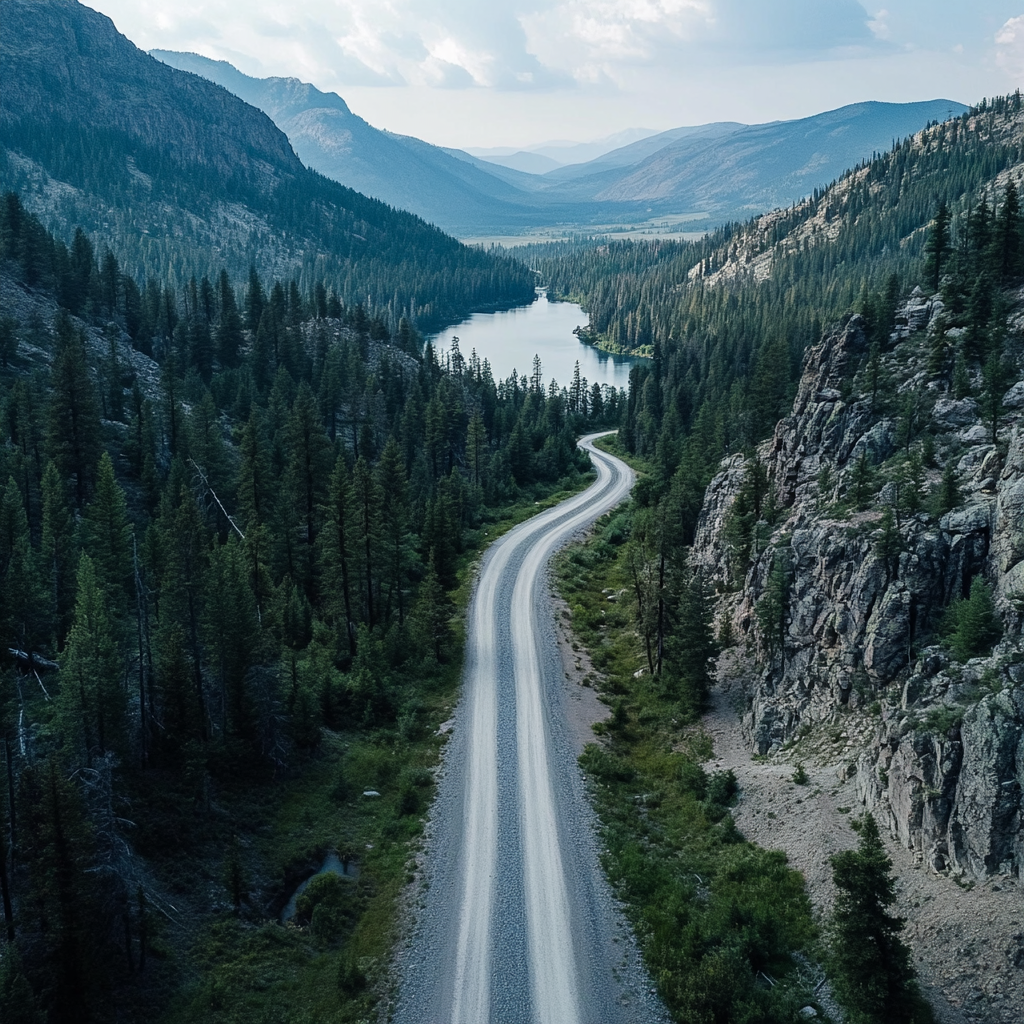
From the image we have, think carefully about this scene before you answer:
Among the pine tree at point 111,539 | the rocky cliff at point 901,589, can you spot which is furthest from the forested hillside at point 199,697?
the rocky cliff at point 901,589

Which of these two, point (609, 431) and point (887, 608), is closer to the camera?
point (887, 608)

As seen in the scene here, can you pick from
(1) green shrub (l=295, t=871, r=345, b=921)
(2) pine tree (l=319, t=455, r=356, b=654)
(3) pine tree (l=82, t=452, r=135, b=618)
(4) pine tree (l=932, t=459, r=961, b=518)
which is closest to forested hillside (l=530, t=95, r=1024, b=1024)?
(4) pine tree (l=932, t=459, r=961, b=518)

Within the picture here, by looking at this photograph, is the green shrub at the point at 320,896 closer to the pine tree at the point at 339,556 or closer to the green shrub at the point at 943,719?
the green shrub at the point at 943,719

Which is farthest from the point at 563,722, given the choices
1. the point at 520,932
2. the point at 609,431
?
the point at 609,431

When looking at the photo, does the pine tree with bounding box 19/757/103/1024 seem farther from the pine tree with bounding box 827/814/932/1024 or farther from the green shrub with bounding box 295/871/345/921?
the pine tree with bounding box 827/814/932/1024

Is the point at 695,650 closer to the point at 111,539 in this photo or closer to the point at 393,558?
the point at 393,558

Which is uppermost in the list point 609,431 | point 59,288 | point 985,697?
point 59,288

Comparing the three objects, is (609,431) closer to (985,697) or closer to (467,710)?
(467,710)
